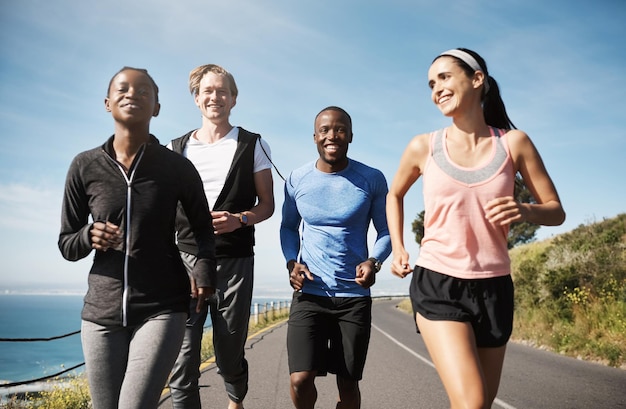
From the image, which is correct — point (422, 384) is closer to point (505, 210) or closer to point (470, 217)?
point (470, 217)

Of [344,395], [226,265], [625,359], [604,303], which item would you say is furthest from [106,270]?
[604,303]

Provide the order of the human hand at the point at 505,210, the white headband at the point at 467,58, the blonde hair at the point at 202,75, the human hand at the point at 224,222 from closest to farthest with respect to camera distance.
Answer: the human hand at the point at 505,210
the white headband at the point at 467,58
the human hand at the point at 224,222
the blonde hair at the point at 202,75

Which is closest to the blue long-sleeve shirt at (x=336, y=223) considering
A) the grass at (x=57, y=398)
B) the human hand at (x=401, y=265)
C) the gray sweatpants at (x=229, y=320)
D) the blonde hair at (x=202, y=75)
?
the gray sweatpants at (x=229, y=320)

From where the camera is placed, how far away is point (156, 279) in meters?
2.84

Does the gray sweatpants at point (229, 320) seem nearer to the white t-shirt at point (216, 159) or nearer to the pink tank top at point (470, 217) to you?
the white t-shirt at point (216, 159)

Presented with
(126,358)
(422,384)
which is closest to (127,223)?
(126,358)

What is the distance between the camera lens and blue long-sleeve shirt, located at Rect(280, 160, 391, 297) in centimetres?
438

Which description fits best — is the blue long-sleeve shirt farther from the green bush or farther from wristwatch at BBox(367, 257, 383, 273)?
the green bush

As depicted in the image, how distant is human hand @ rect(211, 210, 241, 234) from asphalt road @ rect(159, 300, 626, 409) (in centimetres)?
341

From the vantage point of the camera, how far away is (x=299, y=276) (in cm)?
434

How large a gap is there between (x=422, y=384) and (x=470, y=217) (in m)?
6.53

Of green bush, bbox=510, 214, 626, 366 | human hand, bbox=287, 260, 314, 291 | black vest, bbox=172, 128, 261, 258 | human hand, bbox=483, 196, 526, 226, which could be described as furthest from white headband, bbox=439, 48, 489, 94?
green bush, bbox=510, 214, 626, 366

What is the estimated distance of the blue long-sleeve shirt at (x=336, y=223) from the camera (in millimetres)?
4375

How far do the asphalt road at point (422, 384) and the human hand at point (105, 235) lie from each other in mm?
4428
